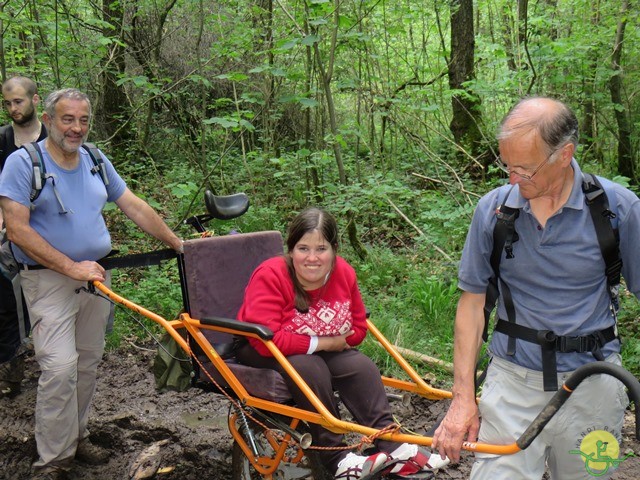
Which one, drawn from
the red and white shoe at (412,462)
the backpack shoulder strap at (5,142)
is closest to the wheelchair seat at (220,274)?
the red and white shoe at (412,462)

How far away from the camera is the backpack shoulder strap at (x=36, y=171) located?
3725 mm

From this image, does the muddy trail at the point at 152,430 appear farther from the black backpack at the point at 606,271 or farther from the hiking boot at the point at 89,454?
the black backpack at the point at 606,271

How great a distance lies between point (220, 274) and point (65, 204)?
1007 mm

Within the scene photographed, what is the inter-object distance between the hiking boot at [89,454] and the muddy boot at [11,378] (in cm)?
129

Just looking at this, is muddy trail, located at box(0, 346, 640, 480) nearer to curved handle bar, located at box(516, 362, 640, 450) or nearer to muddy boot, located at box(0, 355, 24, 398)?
muddy boot, located at box(0, 355, 24, 398)

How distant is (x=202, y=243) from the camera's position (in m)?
3.77

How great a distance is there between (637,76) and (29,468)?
342 inches

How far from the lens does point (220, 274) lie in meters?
3.83

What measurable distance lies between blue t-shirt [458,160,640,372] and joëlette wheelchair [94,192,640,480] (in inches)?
24.0

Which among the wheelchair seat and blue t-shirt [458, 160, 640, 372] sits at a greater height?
blue t-shirt [458, 160, 640, 372]

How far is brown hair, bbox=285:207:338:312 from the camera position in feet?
11.0

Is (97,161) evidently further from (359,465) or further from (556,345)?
(556,345)

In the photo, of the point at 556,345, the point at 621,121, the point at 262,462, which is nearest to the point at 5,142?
the point at 262,462

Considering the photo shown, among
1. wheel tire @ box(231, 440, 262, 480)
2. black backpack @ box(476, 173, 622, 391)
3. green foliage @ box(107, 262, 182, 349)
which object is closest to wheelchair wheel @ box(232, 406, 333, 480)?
wheel tire @ box(231, 440, 262, 480)
